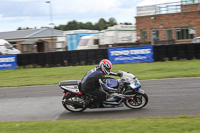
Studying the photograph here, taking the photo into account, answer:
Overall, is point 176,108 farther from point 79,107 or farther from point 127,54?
point 127,54

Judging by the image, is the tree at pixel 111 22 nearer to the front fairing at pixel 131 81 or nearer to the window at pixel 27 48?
the window at pixel 27 48

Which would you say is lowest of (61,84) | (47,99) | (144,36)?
(47,99)

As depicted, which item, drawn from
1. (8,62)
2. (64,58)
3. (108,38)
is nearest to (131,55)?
(64,58)

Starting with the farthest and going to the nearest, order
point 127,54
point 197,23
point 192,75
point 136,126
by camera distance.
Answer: point 197,23, point 127,54, point 192,75, point 136,126

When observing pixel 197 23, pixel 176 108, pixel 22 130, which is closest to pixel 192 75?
pixel 176 108

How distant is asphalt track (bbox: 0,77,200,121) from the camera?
323 inches

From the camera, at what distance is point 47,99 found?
36.9 feet

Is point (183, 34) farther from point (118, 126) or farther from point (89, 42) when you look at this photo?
point (118, 126)

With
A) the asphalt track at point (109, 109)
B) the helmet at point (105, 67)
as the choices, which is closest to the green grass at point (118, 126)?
the asphalt track at point (109, 109)

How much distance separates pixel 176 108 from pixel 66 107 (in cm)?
329

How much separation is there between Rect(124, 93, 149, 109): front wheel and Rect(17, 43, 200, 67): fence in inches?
485

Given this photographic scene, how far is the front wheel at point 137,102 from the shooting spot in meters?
8.52

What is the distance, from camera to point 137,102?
8.62 meters

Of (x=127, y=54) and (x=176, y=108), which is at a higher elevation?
(x=127, y=54)
